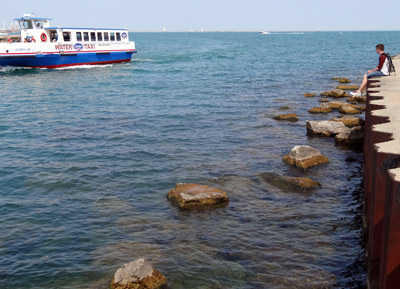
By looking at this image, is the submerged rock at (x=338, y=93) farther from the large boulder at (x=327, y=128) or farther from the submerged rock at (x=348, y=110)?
the large boulder at (x=327, y=128)

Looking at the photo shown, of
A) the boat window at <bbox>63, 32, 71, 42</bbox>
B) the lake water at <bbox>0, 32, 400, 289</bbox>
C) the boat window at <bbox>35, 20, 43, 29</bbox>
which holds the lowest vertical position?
the lake water at <bbox>0, 32, 400, 289</bbox>

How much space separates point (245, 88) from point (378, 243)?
1096 inches

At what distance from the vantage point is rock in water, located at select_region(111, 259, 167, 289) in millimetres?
7812

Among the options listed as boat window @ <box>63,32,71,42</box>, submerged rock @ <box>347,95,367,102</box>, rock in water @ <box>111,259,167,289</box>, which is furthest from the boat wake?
rock in water @ <box>111,259,167,289</box>

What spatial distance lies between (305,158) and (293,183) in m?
1.97

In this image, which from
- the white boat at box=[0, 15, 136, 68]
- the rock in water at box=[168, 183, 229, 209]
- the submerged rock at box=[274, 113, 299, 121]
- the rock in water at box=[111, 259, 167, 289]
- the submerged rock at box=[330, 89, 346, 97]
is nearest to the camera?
the rock in water at box=[111, 259, 167, 289]

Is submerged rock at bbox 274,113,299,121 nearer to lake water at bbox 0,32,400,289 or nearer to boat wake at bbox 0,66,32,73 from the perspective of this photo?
lake water at bbox 0,32,400,289

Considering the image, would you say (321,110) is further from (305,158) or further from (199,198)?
(199,198)

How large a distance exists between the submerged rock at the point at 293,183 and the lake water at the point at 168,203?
214 mm

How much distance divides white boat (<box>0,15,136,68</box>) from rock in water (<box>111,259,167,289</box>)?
41.0 metres

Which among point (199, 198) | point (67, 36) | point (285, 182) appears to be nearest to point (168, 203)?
point (199, 198)

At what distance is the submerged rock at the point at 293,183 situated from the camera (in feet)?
40.5

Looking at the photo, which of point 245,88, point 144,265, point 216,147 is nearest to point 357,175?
point 216,147

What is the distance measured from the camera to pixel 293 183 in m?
12.5
